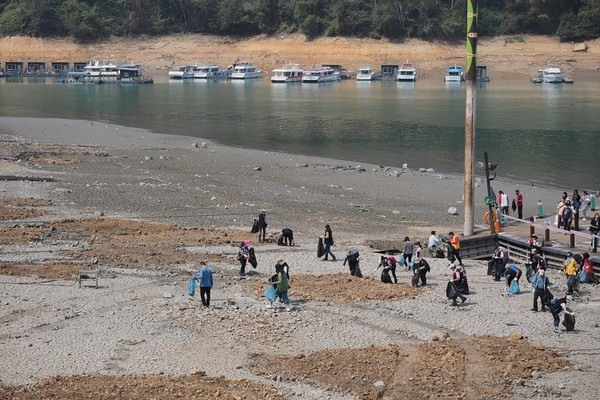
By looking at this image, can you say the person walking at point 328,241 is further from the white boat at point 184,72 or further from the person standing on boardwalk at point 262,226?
the white boat at point 184,72

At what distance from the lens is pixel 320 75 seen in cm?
13225

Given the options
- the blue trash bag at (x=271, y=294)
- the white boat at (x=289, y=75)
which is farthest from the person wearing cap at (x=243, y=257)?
the white boat at (x=289, y=75)

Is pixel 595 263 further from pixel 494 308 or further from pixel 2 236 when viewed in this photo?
pixel 2 236

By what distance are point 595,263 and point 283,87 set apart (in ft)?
331

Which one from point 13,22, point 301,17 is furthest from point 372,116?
point 13,22

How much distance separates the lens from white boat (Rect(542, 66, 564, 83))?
12081cm

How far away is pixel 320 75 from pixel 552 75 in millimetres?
29930

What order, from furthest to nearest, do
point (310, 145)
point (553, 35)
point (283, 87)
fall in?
point (553, 35) → point (283, 87) → point (310, 145)

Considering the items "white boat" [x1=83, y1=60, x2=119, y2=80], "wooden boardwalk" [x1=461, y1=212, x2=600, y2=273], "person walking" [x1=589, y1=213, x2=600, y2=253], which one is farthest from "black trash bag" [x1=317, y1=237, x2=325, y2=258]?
"white boat" [x1=83, y1=60, x2=119, y2=80]

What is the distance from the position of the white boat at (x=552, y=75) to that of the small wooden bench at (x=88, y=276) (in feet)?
329

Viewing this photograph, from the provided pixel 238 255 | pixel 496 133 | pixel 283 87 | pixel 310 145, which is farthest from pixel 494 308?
pixel 283 87

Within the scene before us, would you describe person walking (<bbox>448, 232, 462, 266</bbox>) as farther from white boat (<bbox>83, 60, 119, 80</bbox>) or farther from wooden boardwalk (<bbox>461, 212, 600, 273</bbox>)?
white boat (<bbox>83, 60, 119, 80</bbox>)

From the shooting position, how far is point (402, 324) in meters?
24.0

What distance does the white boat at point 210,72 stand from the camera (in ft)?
453
